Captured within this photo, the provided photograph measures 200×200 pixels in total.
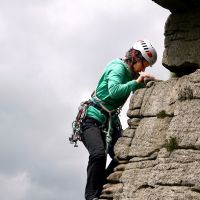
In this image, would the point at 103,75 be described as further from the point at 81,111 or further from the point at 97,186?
the point at 97,186

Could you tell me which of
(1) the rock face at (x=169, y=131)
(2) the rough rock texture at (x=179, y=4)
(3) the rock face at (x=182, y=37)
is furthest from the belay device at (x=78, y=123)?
(2) the rough rock texture at (x=179, y=4)

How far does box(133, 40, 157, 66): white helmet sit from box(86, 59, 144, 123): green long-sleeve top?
543mm

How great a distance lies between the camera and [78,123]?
16.8 meters

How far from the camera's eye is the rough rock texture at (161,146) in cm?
1391

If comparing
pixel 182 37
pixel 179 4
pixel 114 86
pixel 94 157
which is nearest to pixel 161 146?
pixel 94 157

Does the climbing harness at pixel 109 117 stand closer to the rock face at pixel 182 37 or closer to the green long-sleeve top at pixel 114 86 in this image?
the green long-sleeve top at pixel 114 86

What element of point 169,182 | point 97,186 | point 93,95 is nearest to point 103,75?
point 93,95

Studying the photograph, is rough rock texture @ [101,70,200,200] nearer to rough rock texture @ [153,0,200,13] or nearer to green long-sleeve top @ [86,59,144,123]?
green long-sleeve top @ [86,59,144,123]

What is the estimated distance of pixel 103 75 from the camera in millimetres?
16719

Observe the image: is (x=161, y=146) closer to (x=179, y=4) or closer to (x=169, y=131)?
(x=169, y=131)

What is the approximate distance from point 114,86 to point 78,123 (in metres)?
1.52

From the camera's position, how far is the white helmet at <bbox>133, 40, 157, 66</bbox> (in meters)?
16.5

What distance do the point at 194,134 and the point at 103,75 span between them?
343cm

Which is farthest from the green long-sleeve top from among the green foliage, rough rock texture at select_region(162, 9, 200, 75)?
the green foliage
